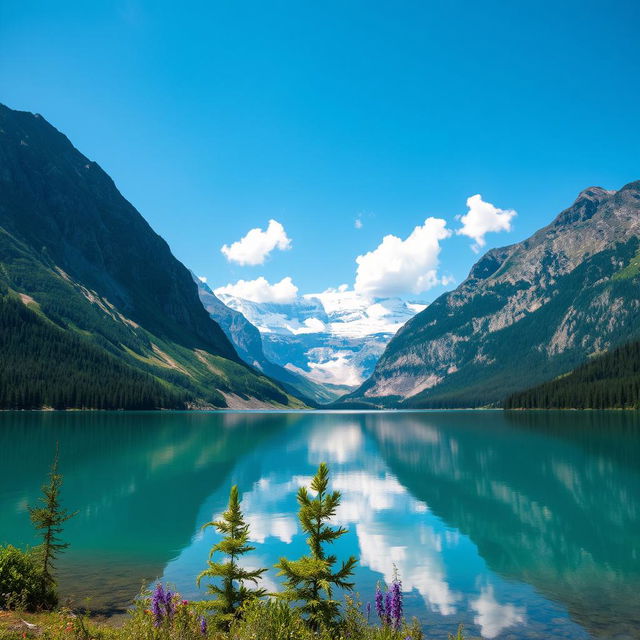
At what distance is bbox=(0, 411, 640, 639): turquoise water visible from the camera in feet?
70.6

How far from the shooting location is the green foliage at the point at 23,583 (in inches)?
678

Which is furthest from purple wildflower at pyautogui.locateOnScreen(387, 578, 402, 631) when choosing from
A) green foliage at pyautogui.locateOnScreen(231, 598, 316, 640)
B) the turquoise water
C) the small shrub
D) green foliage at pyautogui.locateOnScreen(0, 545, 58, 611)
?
green foliage at pyautogui.locateOnScreen(0, 545, 58, 611)

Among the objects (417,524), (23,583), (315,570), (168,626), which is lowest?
(417,524)

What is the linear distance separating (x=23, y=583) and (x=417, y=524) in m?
25.8

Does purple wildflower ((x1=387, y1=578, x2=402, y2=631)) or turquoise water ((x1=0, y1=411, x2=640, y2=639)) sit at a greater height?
purple wildflower ((x1=387, y1=578, x2=402, y2=631))

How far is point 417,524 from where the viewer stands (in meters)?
36.4

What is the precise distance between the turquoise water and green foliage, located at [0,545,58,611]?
246 centimetres

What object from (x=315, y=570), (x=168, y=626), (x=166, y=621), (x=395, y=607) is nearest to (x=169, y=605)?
(x=168, y=626)

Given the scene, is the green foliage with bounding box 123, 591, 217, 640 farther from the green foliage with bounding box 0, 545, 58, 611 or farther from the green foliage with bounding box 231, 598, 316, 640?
the green foliage with bounding box 0, 545, 58, 611

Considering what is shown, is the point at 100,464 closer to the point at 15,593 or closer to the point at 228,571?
the point at 15,593

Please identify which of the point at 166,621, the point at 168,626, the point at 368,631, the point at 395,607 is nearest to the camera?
the point at 368,631

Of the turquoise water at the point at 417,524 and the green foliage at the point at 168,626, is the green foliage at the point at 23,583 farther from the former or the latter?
the green foliage at the point at 168,626

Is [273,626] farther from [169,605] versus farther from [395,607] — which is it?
[169,605]

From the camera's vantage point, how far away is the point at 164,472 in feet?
198
